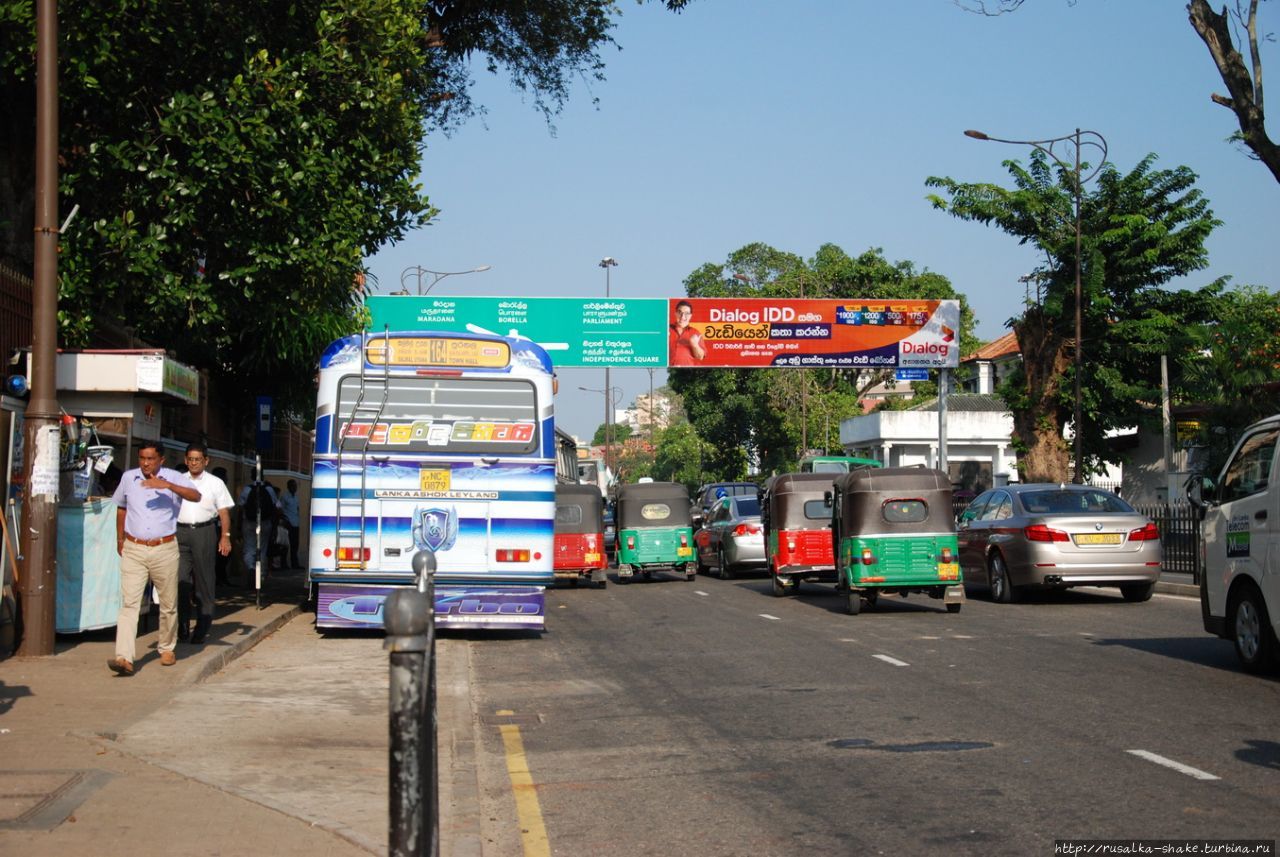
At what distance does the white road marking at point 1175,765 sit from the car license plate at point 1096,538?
36.5 feet

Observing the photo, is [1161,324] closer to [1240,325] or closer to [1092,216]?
[1092,216]

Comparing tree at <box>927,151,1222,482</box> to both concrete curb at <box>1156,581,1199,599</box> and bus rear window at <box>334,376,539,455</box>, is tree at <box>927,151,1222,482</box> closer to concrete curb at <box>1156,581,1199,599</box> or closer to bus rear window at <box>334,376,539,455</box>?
concrete curb at <box>1156,581,1199,599</box>

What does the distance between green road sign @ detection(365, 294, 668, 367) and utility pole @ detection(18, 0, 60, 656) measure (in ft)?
79.8

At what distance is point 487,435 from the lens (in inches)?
A: 633

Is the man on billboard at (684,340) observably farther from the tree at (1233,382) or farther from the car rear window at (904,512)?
→ the car rear window at (904,512)

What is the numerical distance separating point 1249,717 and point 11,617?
10.3 m

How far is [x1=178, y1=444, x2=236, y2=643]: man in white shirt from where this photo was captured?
512 inches

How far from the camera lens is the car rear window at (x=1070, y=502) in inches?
775

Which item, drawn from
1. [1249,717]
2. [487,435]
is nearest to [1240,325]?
[487,435]

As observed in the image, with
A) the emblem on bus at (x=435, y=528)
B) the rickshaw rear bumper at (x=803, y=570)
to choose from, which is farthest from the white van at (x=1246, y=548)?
the rickshaw rear bumper at (x=803, y=570)

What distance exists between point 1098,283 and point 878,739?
3275 cm

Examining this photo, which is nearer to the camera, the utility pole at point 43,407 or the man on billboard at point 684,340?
the utility pole at point 43,407

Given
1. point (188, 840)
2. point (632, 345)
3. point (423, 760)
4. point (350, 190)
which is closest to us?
point (423, 760)

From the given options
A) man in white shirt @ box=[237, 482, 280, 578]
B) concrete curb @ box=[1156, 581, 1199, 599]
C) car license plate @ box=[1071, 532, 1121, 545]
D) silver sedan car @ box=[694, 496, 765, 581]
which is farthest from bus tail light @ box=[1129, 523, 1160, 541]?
man in white shirt @ box=[237, 482, 280, 578]
